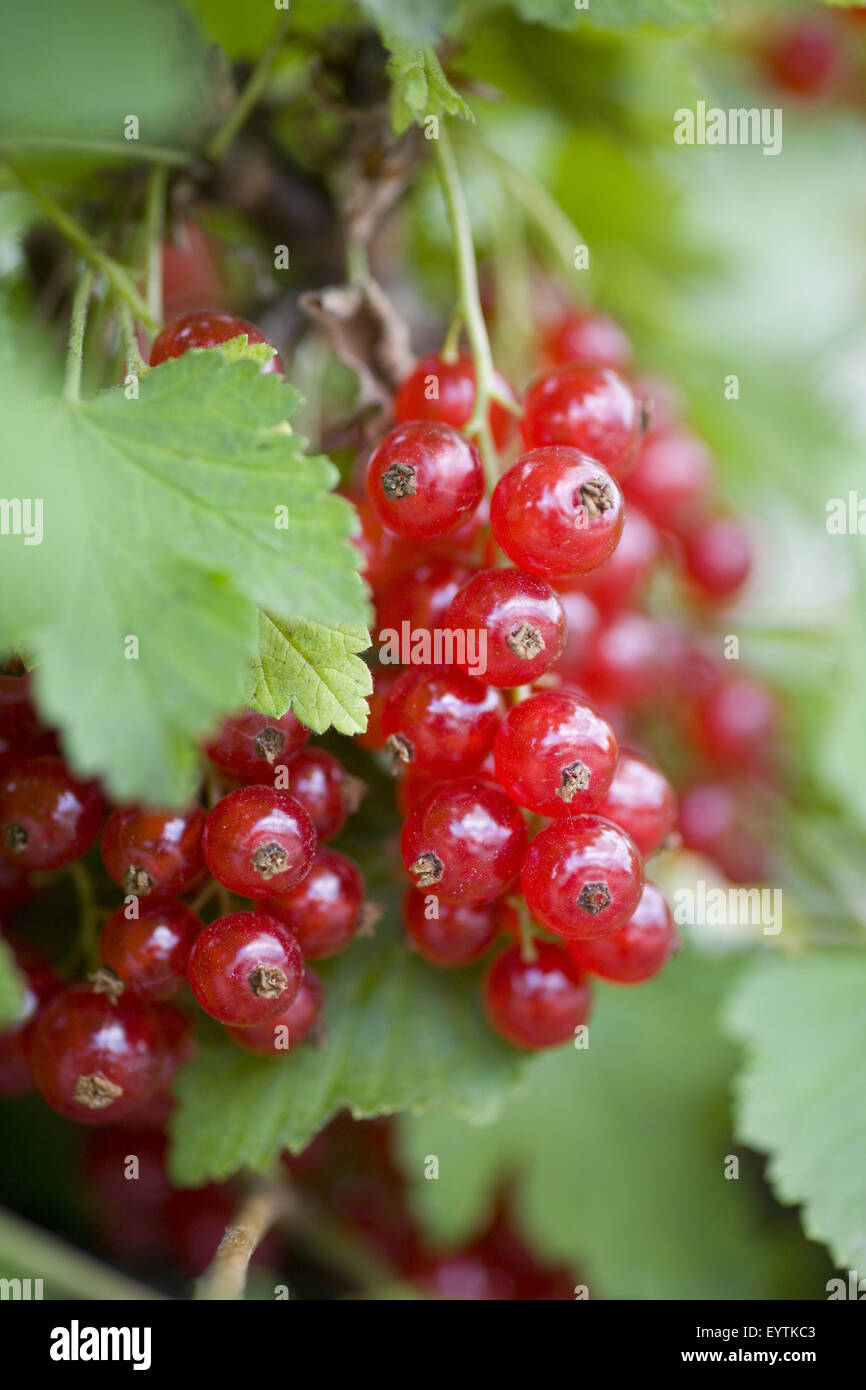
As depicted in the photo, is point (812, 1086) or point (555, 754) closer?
point (555, 754)

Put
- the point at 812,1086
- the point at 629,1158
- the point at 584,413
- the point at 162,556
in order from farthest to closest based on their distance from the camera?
the point at 629,1158, the point at 812,1086, the point at 584,413, the point at 162,556

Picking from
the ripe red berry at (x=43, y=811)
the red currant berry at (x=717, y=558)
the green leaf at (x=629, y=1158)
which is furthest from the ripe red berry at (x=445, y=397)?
the green leaf at (x=629, y=1158)

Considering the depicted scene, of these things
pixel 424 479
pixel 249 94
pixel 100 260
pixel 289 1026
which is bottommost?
pixel 289 1026

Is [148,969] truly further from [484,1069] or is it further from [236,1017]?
[484,1069]

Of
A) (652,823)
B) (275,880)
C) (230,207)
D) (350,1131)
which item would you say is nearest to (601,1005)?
(350,1131)

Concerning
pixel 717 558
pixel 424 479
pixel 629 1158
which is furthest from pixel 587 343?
pixel 629 1158

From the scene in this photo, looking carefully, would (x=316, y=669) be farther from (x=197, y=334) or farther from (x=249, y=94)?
(x=249, y=94)

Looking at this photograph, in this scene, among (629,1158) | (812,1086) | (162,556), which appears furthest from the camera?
(629,1158)
